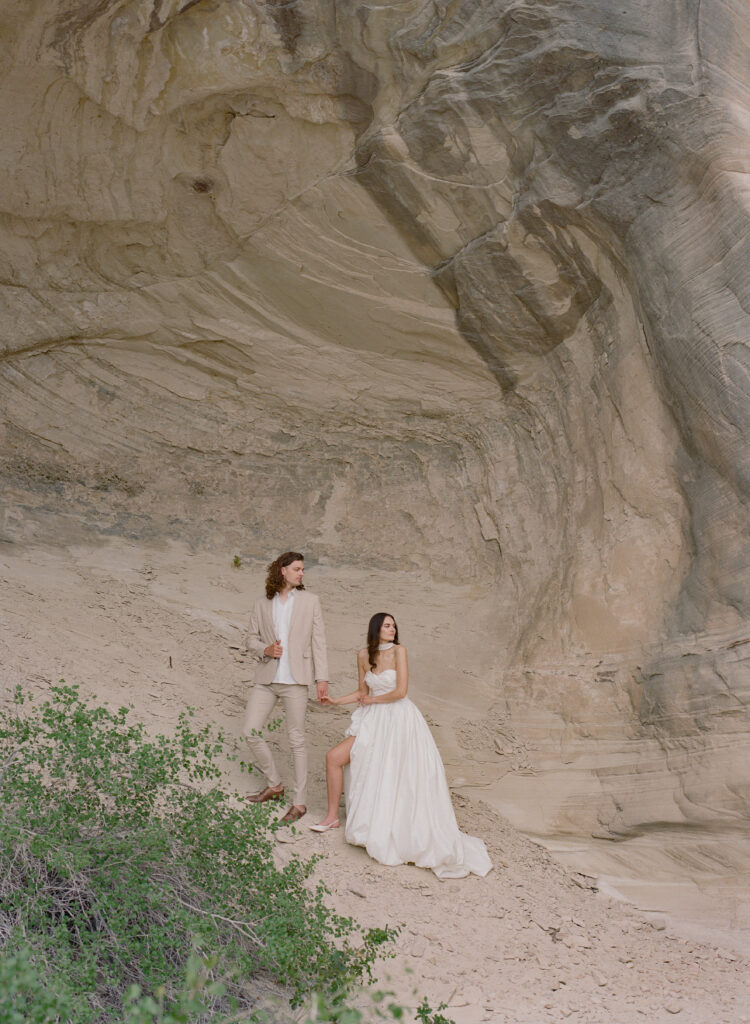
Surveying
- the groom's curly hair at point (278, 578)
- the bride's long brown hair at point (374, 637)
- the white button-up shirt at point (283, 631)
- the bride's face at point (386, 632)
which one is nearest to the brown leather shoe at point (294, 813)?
the white button-up shirt at point (283, 631)

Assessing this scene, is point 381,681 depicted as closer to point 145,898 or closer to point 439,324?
point 145,898

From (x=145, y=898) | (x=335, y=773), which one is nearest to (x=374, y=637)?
(x=335, y=773)

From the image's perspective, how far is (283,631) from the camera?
527 centimetres

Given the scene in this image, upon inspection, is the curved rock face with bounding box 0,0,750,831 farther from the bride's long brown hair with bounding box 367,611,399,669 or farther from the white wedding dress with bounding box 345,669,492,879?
the bride's long brown hair with bounding box 367,611,399,669

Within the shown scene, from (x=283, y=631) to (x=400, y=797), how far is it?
3.56 feet

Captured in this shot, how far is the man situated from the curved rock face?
1.43 m

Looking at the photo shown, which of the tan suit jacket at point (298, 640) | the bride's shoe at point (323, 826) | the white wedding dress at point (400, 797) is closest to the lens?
the white wedding dress at point (400, 797)

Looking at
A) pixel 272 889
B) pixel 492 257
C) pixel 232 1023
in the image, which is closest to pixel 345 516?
pixel 492 257

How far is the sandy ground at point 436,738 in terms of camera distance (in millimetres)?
3938

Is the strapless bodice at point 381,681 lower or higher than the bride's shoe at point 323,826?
higher

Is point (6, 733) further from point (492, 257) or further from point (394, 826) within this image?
point (492, 257)

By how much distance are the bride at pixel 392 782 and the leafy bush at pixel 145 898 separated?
2.01 feet

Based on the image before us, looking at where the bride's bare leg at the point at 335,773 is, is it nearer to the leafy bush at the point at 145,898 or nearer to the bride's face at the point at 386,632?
the bride's face at the point at 386,632

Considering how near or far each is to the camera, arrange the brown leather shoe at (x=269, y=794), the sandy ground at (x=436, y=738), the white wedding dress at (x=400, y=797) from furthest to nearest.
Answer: the brown leather shoe at (x=269, y=794), the white wedding dress at (x=400, y=797), the sandy ground at (x=436, y=738)
